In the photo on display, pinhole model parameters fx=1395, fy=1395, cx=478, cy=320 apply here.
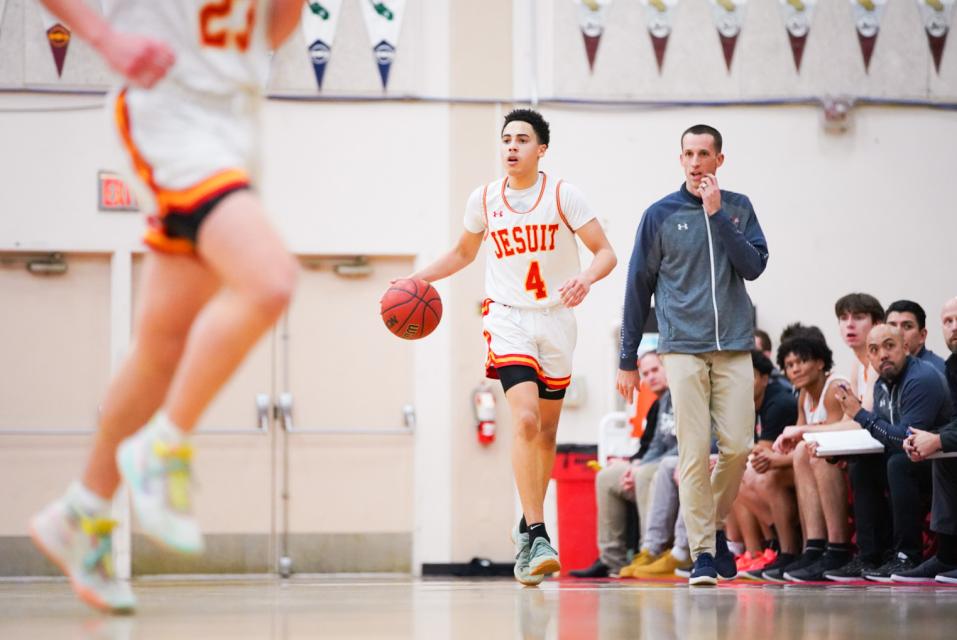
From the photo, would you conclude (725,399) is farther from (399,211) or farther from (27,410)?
(27,410)

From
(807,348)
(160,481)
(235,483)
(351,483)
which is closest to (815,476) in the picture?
(807,348)

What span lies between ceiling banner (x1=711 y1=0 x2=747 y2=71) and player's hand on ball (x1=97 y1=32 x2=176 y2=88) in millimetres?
9276

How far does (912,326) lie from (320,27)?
242 inches

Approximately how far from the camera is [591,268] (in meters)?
5.94

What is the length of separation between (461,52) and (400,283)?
233 inches

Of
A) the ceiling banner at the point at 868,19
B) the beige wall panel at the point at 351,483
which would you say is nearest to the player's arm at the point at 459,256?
the beige wall panel at the point at 351,483

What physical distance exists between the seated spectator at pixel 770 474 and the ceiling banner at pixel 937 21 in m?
4.89

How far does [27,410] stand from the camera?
462 inches

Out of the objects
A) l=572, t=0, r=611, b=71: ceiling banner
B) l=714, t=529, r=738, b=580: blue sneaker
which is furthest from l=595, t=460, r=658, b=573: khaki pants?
l=572, t=0, r=611, b=71: ceiling banner

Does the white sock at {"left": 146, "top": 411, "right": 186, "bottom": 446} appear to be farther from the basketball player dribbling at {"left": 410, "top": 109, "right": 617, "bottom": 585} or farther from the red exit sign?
the red exit sign

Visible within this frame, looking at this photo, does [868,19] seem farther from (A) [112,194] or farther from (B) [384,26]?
(A) [112,194]

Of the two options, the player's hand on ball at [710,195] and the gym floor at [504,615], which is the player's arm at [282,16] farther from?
the player's hand on ball at [710,195]

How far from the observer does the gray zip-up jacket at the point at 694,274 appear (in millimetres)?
6246

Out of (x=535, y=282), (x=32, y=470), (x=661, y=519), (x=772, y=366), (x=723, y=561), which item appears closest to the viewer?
(x=535, y=282)
